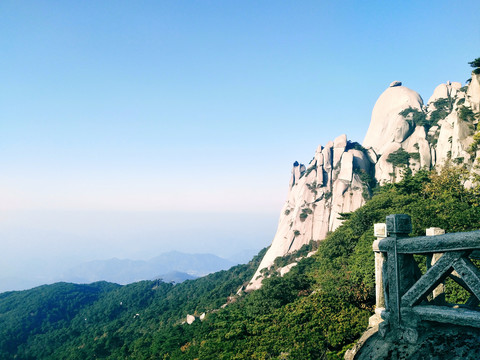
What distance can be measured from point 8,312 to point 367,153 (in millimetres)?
95712

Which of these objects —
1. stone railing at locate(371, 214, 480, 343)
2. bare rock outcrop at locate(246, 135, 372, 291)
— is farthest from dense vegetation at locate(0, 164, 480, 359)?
stone railing at locate(371, 214, 480, 343)

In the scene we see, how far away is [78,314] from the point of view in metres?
70.1

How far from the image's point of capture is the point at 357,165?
178 feet

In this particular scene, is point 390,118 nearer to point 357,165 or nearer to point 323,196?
point 357,165

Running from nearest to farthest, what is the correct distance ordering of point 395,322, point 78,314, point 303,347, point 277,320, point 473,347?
point 473,347 < point 395,322 < point 303,347 < point 277,320 < point 78,314

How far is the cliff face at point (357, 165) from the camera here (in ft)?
163

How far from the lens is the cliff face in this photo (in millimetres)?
49594

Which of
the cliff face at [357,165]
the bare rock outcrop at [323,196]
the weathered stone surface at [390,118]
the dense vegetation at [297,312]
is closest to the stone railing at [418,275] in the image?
the dense vegetation at [297,312]

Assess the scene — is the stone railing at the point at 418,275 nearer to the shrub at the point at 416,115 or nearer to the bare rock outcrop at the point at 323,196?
the bare rock outcrop at the point at 323,196

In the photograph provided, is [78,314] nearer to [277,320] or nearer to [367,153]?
[277,320]

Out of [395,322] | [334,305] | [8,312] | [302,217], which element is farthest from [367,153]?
[8,312]

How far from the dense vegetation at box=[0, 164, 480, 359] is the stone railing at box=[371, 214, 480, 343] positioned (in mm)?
11763

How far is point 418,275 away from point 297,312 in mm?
15726

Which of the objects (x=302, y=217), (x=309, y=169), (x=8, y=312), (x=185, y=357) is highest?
(x=309, y=169)
